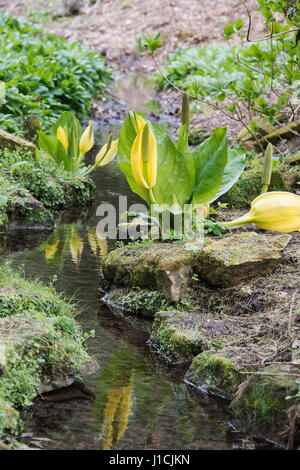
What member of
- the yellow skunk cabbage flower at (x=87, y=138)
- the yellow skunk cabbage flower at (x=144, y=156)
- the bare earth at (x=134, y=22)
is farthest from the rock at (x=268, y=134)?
the bare earth at (x=134, y=22)

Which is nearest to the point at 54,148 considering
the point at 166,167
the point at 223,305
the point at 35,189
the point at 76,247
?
the point at 35,189

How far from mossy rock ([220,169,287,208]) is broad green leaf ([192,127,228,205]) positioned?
1127 millimetres

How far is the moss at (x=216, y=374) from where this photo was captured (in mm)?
3633

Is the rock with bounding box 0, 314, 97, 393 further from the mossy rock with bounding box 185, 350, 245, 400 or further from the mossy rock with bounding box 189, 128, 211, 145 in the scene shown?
the mossy rock with bounding box 189, 128, 211, 145

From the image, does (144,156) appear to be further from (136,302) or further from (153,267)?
(136,302)

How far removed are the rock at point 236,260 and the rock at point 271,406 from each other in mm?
1310

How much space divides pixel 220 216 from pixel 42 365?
113 inches

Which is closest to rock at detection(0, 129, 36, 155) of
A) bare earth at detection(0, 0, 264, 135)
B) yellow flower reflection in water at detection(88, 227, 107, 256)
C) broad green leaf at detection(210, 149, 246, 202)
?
yellow flower reflection in water at detection(88, 227, 107, 256)

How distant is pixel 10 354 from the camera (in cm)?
332

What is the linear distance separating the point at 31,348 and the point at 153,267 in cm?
158

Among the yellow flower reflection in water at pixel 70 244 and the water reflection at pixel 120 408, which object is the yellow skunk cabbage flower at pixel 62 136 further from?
the water reflection at pixel 120 408

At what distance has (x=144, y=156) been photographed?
4.86 metres
